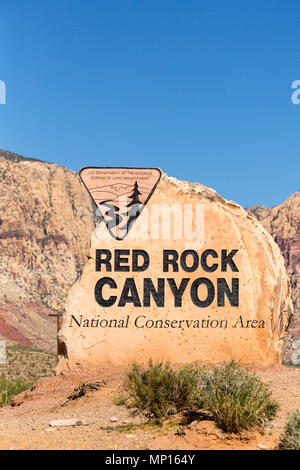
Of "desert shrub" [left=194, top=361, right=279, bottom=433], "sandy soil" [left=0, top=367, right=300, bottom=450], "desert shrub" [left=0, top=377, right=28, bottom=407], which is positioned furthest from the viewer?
"desert shrub" [left=0, top=377, right=28, bottom=407]

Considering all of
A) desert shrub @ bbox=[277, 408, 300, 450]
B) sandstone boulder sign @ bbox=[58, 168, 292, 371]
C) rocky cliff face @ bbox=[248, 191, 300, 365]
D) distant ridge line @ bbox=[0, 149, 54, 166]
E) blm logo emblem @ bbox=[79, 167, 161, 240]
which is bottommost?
desert shrub @ bbox=[277, 408, 300, 450]

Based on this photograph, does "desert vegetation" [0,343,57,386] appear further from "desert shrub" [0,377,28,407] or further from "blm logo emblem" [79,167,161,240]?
"blm logo emblem" [79,167,161,240]

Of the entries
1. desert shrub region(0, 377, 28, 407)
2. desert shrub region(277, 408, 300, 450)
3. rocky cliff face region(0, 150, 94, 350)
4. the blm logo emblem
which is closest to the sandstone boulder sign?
the blm logo emblem

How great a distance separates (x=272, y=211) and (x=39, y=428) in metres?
121

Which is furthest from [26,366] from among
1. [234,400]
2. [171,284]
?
[234,400]

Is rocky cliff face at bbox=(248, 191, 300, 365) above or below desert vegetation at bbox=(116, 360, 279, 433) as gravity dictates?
above

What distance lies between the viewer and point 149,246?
15297mm

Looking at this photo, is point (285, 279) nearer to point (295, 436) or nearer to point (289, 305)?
point (289, 305)

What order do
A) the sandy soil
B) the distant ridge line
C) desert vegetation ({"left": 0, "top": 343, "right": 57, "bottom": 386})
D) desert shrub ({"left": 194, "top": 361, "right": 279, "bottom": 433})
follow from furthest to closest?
the distant ridge line < desert vegetation ({"left": 0, "top": 343, "right": 57, "bottom": 386}) < desert shrub ({"left": 194, "top": 361, "right": 279, "bottom": 433}) < the sandy soil

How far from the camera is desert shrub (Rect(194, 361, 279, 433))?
27.6 feet

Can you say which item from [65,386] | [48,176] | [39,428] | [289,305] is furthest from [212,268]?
[48,176]

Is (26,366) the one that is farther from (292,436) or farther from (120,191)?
(292,436)

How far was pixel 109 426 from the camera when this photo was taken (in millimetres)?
9633

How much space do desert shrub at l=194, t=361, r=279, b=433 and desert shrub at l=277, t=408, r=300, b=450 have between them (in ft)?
2.26
